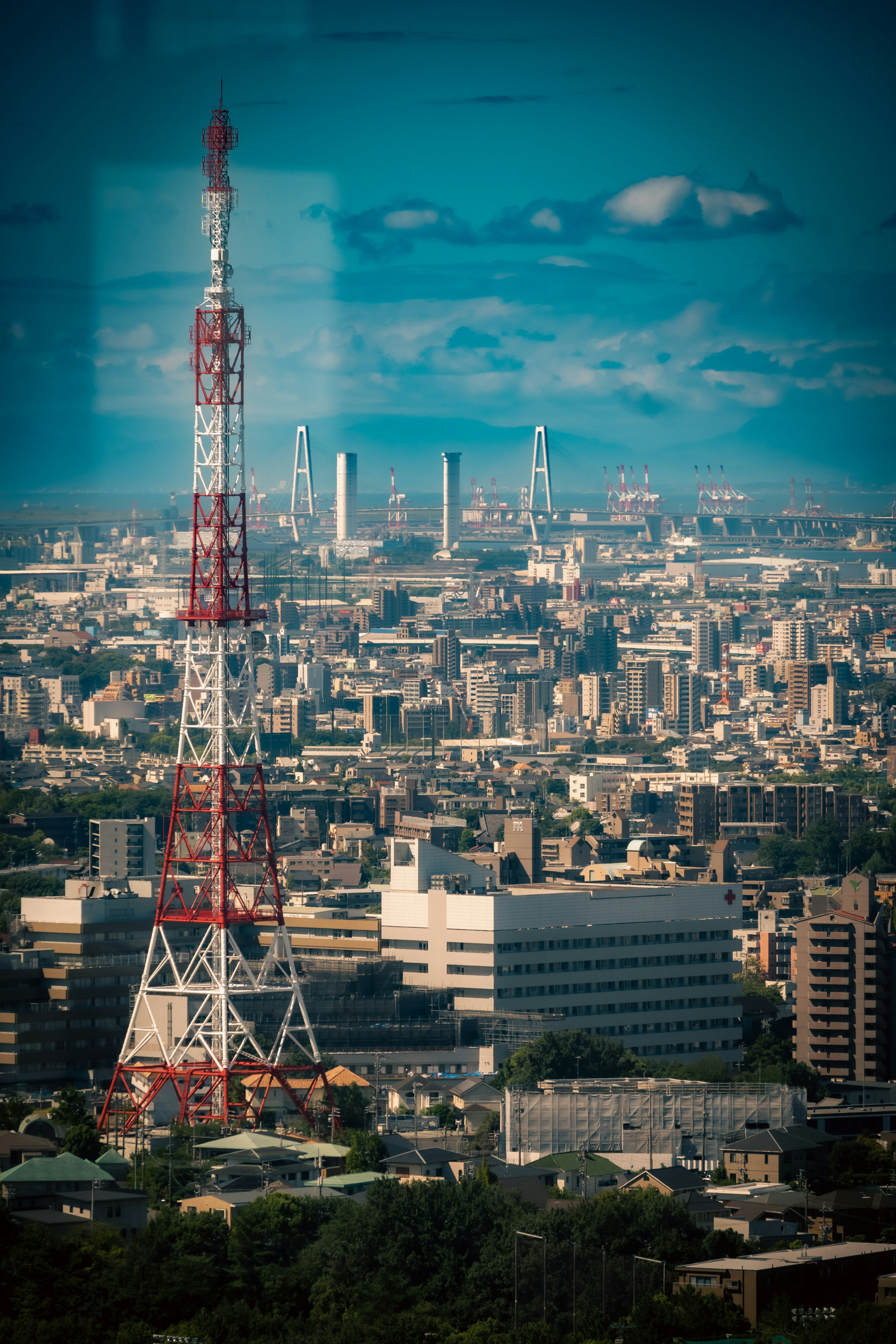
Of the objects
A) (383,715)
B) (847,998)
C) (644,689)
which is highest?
(644,689)

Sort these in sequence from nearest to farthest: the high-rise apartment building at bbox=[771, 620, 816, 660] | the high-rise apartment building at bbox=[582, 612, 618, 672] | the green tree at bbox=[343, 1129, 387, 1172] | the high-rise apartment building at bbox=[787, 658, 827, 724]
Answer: the green tree at bbox=[343, 1129, 387, 1172] < the high-rise apartment building at bbox=[787, 658, 827, 724] < the high-rise apartment building at bbox=[582, 612, 618, 672] < the high-rise apartment building at bbox=[771, 620, 816, 660]

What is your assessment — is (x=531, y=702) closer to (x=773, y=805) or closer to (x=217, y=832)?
(x=773, y=805)

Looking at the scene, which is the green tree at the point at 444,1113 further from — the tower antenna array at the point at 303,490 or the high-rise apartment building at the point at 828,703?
the tower antenna array at the point at 303,490

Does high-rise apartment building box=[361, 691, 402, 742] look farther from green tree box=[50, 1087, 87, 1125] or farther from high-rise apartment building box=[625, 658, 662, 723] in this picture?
green tree box=[50, 1087, 87, 1125]

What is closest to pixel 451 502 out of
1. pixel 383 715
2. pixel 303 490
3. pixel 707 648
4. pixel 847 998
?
pixel 303 490

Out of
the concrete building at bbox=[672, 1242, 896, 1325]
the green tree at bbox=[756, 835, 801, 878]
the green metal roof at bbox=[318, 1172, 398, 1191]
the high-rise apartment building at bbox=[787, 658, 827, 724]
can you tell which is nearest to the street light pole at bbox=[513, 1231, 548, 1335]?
the concrete building at bbox=[672, 1242, 896, 1325]
